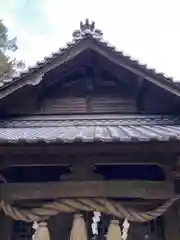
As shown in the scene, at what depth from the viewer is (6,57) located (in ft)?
52.0

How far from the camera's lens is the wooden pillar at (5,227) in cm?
482

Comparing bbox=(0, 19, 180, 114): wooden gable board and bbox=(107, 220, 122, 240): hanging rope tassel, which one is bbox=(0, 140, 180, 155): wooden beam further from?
bbox=(0, 19, 180, 114): wooden gable board

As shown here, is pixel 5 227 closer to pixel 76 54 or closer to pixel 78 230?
pixel 78 230

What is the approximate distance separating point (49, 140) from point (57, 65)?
89.5 inches

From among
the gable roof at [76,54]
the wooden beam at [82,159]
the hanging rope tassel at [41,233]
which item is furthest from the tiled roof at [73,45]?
the hanging rope tassel at [41,233]

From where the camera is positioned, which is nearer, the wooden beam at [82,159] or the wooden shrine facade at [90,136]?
the wooden shrine facade at [90,136]

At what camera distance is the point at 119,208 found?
4184 millimetres

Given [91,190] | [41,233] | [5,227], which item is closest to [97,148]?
[91,190]

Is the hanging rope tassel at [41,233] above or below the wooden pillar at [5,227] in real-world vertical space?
below

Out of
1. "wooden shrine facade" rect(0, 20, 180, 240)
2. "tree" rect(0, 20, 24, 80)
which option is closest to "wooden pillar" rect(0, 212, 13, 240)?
"wooden shrine facade" rect(0, 20, 180, 240)

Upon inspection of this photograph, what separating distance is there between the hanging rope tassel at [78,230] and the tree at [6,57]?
997 centimetres

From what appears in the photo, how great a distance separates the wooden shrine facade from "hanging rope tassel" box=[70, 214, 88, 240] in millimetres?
229

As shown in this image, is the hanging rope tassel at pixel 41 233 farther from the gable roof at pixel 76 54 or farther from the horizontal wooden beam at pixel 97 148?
the gable roof at pixel 76 54

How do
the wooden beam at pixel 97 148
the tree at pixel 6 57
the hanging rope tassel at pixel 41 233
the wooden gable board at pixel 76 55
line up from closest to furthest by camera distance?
the wooden beam at pixel 97 148
the hanging rope tassel at pixel 41 233
the wooden gable board at pixel 76 55
the tree at pixel 6 57
